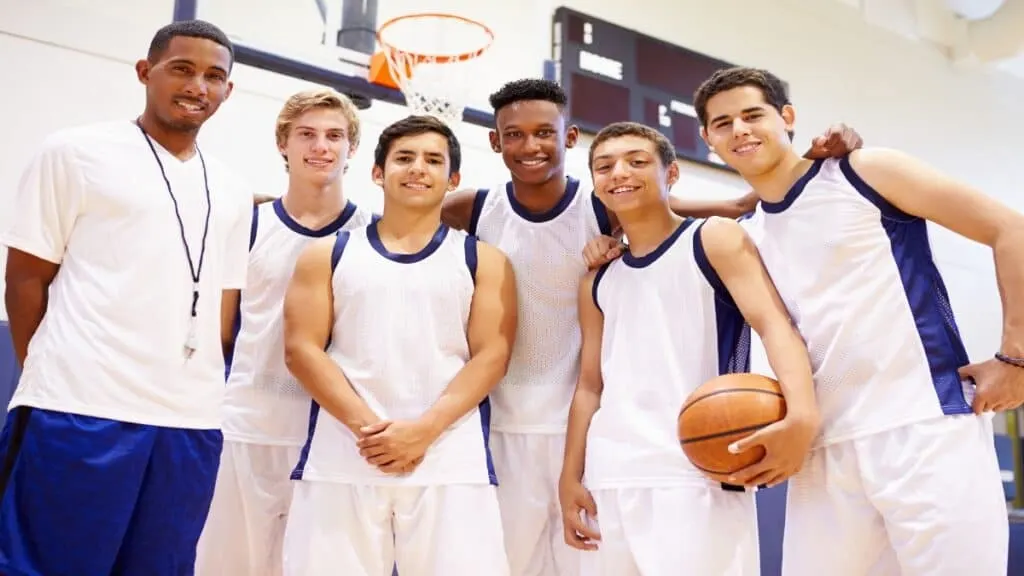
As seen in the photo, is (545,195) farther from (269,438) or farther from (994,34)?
(994,34)

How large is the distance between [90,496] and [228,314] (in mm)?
1055

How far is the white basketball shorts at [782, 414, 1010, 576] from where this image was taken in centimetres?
217

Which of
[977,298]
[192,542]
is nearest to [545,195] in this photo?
[192,542]

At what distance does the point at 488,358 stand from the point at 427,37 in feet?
10.7

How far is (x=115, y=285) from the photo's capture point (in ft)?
7.55

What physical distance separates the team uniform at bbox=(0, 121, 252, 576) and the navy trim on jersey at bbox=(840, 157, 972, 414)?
194 centimetres

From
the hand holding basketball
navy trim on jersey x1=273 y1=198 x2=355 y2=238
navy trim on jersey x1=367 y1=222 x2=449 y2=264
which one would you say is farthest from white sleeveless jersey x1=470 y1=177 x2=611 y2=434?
the hand holding basketball

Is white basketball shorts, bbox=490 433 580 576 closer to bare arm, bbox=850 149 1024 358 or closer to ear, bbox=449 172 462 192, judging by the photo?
ear, bbox=449 172 462 192

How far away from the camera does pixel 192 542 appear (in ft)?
7.73

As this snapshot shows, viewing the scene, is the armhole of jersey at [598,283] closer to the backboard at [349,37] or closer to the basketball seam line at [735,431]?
the basketball seam line at [735,431]

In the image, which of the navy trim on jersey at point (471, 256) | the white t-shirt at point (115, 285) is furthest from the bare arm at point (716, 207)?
the white t-shirt at point (115, 285)

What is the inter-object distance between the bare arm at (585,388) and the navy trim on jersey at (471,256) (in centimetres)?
40

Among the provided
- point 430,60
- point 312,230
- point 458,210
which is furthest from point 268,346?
point 430,60

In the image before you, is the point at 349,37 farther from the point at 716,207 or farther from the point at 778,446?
the point at 778,446
